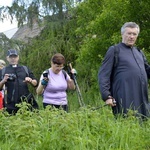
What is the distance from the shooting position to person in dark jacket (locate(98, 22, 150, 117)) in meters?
4.58

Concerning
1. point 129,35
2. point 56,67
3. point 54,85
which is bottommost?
point 54,85

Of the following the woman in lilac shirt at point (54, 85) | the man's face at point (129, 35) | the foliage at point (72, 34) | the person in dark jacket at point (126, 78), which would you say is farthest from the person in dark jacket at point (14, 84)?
the foliage at point (72, 34)

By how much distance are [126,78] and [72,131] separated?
1272 mm

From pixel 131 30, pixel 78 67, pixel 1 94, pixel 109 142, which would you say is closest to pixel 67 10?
pixel 78 67

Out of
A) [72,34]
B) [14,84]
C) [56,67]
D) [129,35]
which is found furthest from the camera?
[72,34]

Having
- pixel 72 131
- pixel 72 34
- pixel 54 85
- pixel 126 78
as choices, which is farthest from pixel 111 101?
pixel 72 34

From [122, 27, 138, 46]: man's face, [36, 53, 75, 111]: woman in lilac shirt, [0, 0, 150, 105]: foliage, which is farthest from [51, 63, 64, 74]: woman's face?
[0, 0, 150, 105]: foliage

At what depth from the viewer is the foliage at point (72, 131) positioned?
11.4 ft

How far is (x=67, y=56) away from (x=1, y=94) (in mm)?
8456

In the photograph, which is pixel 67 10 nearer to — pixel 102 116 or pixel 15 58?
pixel 15 58

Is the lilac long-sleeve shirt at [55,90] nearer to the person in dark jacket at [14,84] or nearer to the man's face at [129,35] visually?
the person in dark jacket at [14,84]

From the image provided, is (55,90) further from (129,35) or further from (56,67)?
(129,35)

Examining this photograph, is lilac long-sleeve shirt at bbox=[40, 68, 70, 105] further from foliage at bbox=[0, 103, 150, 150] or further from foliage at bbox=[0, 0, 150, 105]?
foliage at bbox=[0, 0, 150, 105]

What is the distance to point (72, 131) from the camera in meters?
3.55
